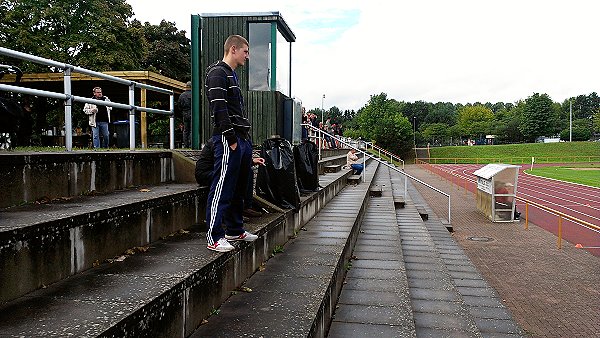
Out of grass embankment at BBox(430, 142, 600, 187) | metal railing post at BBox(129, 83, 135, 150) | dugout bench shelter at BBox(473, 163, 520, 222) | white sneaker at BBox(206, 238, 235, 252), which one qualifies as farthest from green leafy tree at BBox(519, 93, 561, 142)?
white sneaker at BBox(206, 238, 235, 252)

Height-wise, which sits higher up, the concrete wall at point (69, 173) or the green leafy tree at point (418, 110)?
the green leafy tree at point (418, 110)

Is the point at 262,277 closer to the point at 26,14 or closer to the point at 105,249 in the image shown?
the point at 105,249

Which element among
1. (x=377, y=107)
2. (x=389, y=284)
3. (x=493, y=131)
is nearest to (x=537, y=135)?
(x=493, y=131)

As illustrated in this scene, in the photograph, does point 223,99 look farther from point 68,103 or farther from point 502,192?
point 502,192

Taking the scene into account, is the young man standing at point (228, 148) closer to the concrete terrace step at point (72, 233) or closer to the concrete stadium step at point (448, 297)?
the concrete terrace step at point (72, 233)

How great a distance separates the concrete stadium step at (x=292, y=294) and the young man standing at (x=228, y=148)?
0.44 meters

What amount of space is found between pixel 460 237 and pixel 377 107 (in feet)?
209

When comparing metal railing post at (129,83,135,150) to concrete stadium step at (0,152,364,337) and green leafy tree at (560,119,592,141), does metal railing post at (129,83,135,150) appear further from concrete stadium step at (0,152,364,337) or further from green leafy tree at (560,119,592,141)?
green leafy tree at (560,119,592,141)

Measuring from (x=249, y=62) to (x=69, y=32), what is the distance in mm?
19648

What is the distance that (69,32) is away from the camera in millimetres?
23734

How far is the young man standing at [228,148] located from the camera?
358 cm

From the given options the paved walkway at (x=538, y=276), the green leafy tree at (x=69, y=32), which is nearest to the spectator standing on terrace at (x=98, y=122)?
the paved walkway at (x=538, y=276)

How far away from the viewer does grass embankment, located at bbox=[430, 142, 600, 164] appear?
5988 cm

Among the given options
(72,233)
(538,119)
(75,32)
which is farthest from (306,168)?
(538,119)
